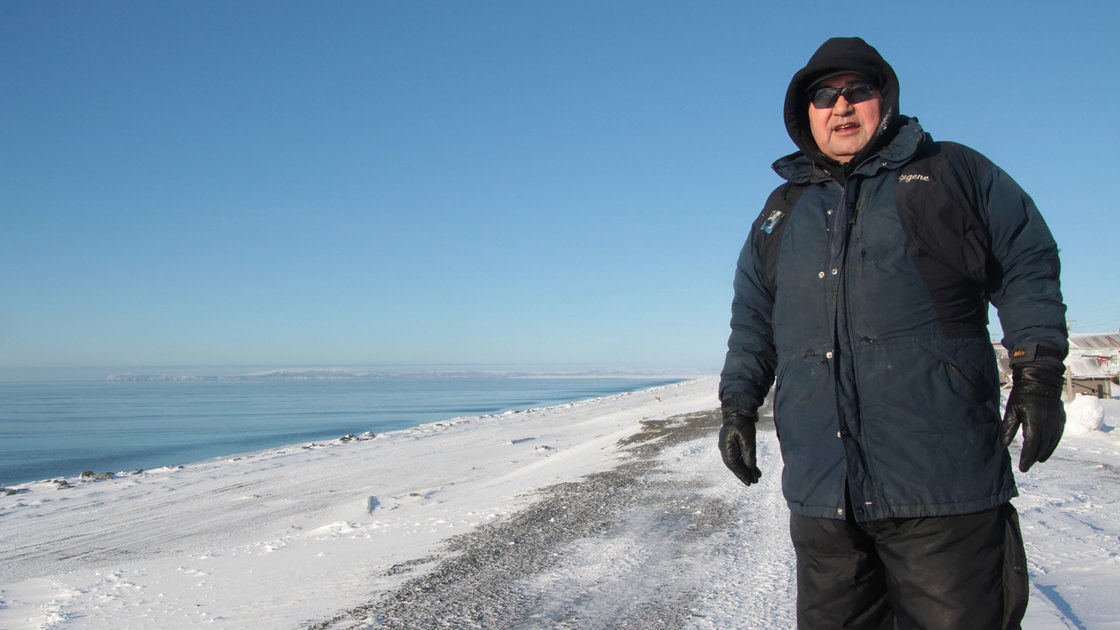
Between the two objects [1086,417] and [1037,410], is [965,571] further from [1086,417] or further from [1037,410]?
[1086,417]

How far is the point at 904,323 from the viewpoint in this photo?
2.03 meters

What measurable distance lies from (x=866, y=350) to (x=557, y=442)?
1463 centimetres

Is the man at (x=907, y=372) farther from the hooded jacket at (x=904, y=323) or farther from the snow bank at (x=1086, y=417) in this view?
the snow bank at (x=1086, y=417)

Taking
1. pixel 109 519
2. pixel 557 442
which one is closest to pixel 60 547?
pixel 109 519

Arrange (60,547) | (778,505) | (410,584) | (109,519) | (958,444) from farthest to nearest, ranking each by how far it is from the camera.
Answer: (109,519) < (60,547) < (778,505) < (410,584) < (958,444)

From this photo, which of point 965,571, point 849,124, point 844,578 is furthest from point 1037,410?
point 849,124

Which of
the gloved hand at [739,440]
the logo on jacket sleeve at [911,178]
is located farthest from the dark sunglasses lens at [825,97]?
the gloved hand at [739,440]

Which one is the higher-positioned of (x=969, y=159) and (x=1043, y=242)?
(x=969, y=159)

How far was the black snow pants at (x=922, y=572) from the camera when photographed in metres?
1.94

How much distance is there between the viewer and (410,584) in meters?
4.48

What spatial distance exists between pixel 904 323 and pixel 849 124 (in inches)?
28.3

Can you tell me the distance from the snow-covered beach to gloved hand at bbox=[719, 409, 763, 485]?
1.43 metres

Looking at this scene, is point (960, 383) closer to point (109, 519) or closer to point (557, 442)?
point (109, 519)

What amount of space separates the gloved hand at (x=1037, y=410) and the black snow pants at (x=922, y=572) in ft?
0.61
